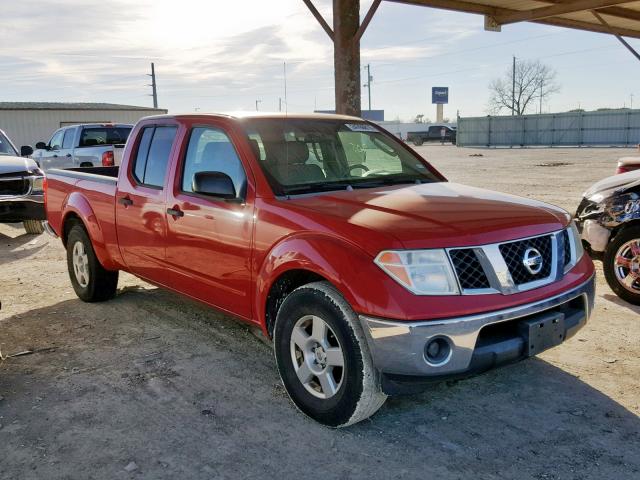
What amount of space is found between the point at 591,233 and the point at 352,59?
3395 mm

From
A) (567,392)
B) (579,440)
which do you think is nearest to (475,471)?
(579,440)

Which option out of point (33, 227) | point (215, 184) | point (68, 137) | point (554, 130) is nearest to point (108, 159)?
point (68, 137)

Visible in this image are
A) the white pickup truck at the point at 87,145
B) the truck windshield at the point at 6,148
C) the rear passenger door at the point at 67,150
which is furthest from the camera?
the rear passenger door at the point at 67,150

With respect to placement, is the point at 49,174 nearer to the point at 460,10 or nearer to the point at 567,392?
the point at 567,392

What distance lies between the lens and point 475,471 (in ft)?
9.68

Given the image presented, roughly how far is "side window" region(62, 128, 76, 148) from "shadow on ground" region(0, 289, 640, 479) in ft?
38.4

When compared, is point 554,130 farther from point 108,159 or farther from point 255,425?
point 255,425

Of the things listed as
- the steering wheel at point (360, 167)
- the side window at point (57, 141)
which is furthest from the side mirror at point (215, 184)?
the side window at point (57, 141)

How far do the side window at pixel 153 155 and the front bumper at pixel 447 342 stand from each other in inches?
95.0

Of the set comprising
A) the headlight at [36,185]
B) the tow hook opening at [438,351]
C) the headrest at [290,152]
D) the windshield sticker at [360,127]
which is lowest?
the tow hook opening at [438,351]

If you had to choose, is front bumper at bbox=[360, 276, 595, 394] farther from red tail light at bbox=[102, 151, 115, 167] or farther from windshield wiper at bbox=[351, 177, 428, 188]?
red tail light at bbox=[102, 151, 115, 167]

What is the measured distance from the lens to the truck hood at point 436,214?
3102 millimetres

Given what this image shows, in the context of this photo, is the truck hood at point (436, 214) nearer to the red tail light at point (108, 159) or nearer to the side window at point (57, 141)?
the red tail light at point (108, 159)

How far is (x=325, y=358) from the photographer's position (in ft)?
10.9
